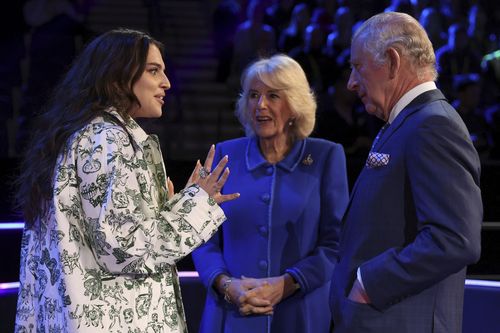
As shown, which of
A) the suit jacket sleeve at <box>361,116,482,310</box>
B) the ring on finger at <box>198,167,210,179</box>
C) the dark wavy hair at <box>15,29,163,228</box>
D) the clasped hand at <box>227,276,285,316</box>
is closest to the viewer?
the suit jacket sleeve at <box>361,116,482,310</box>

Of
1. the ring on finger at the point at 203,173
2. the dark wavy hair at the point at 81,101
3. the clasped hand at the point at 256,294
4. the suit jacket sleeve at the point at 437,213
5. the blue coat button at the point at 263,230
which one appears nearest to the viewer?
the suit jacket sleeve at the point at 437,213

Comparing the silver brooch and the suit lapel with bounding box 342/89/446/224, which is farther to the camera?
the silver brooch

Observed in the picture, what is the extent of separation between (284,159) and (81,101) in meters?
1.11

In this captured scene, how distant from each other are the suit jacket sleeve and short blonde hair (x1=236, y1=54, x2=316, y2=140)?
102cm

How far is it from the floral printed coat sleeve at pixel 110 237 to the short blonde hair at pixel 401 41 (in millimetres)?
674

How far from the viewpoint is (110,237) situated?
7.00ft

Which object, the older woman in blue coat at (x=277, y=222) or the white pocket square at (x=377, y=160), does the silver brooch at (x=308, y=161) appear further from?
the white pocket square at (x=377, y=160)

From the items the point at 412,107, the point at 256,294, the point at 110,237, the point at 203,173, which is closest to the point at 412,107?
the point at 412,107

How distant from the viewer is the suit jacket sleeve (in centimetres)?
209

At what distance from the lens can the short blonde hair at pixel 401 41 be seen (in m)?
2.30

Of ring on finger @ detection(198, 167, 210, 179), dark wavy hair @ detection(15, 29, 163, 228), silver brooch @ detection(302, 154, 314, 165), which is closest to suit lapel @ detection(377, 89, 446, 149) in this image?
ring on finger @ detection(198, 167, 210, 179)

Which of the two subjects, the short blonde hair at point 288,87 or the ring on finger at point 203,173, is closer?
the ring on finger at point 203,173

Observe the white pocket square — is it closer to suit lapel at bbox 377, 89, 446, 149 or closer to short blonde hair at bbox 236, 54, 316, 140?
suit lapel at bbox 377, 89, 446, 149

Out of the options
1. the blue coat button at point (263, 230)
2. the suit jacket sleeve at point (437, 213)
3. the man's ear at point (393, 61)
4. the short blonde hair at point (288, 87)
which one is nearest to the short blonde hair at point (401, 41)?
the man's ear at point (393, 61)
